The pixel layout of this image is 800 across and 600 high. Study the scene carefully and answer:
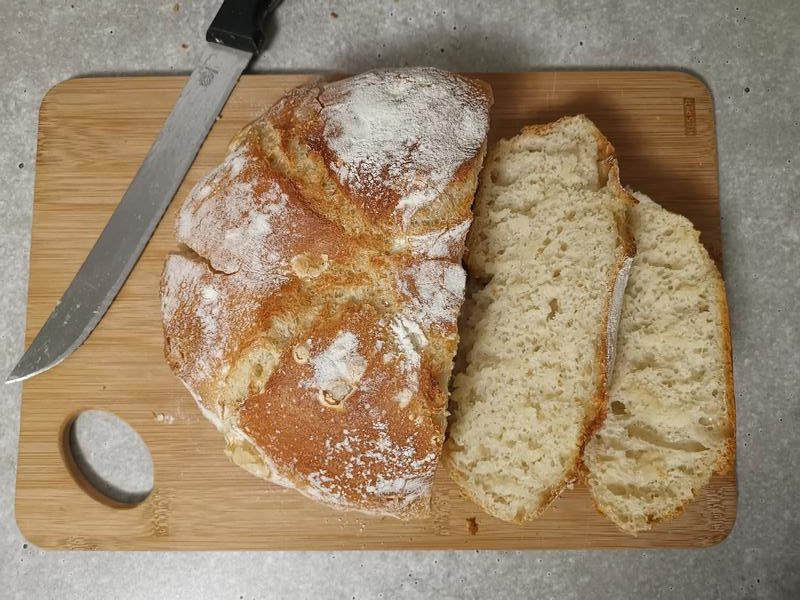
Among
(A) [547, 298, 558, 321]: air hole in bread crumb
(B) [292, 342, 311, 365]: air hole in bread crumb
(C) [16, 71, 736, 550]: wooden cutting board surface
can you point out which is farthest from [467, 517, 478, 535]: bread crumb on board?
(B) [292, 342, 311, 365]: air hole in bread crumb

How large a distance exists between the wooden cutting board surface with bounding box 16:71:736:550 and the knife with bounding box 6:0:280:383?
Answer: 0.16 ft

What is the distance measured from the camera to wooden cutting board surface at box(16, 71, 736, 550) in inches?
85.4

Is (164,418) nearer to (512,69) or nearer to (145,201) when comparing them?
(145,201)

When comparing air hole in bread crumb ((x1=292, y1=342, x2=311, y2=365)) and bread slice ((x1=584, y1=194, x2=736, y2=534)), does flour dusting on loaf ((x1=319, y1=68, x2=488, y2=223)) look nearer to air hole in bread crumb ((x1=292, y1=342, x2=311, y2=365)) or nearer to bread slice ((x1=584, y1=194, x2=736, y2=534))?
air hole in bread crumb ((x1=292, y1=342, x2=311, y2=365))

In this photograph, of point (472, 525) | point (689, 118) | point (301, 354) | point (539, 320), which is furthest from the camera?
point (689, 118)

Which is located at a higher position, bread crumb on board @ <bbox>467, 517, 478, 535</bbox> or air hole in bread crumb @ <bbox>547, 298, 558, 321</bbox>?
air hole in bread crumb @ <bbox>547, 298, 558, 321</bbox>

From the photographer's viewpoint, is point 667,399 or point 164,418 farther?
point 164,418

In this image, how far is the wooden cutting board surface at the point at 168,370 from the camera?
2168 millimetres

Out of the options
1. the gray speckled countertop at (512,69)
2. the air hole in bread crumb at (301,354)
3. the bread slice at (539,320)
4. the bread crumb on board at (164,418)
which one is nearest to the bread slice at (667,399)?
the bread slice at (539,320)

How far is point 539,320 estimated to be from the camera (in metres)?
1.96

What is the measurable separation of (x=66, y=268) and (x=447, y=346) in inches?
53.9

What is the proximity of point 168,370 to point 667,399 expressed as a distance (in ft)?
5.13

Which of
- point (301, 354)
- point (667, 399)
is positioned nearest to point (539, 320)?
point (667, 399)

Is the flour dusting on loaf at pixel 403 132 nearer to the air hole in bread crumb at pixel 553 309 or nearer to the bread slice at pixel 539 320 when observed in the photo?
the bread slice at pixel 539 320
